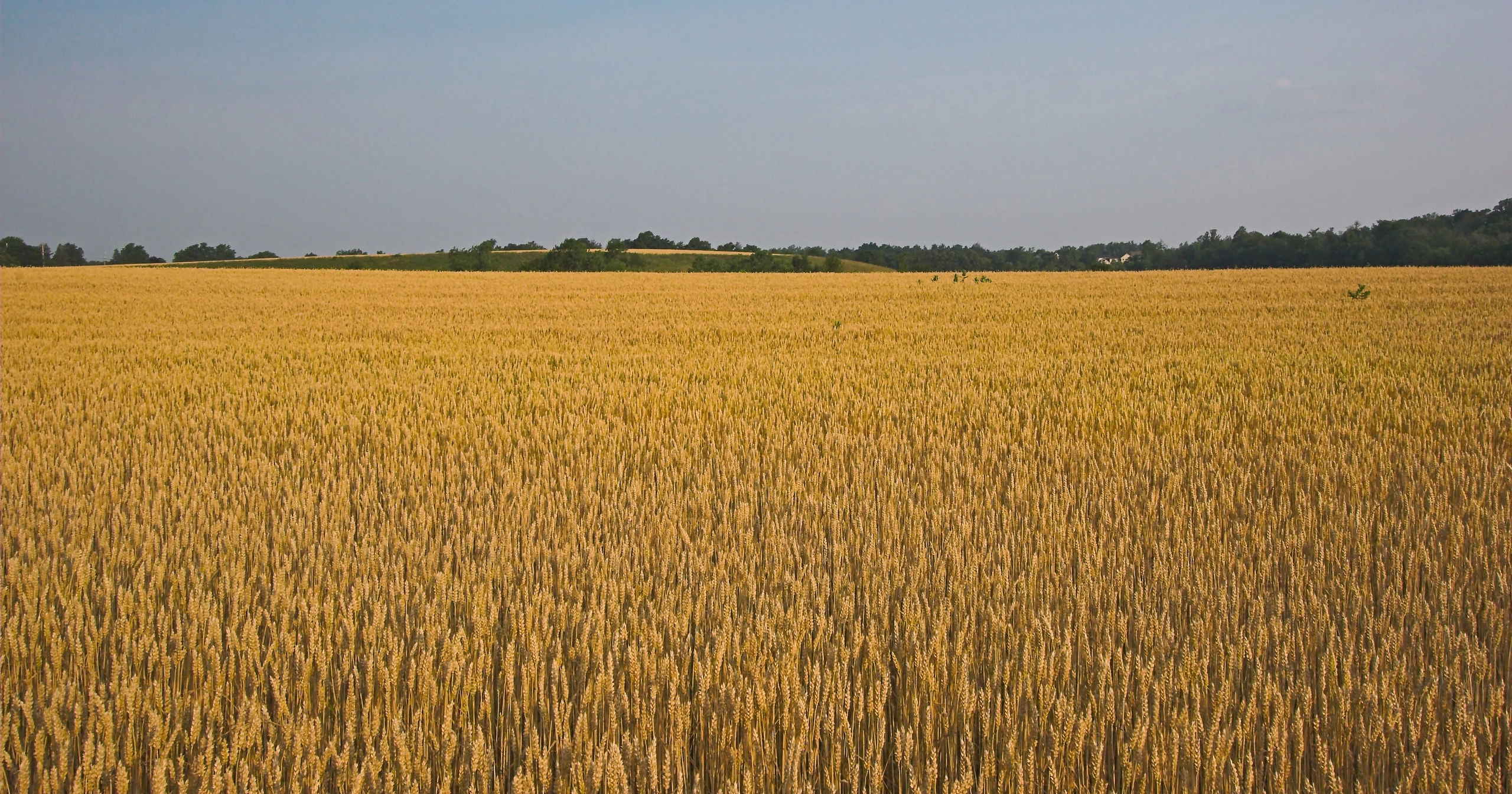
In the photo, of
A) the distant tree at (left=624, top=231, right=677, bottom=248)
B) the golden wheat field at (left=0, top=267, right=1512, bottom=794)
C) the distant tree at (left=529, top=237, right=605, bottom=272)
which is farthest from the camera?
the distant tree at (left=624, top=231, right=677, bottom=248)

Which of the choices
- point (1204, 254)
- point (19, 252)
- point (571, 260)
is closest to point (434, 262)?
point (571, 260)

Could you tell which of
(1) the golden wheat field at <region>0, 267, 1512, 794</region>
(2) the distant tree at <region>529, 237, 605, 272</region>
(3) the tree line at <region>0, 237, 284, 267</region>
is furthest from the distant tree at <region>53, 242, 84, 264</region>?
(1) the golden wheat field at <region>0, 267, 1512, 794</region>

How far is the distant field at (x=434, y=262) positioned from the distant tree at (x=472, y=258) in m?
0.50

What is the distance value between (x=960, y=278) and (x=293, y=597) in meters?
31.9

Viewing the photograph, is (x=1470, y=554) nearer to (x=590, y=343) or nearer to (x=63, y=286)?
(x=590, y=343)

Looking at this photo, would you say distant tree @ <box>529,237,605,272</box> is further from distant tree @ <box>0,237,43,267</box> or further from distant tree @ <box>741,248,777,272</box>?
distant tree @ <box>0,237,43,267</box>

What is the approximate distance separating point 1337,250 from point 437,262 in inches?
2490

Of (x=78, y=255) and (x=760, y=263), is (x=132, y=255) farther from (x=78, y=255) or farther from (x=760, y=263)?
(x=760, y=263)

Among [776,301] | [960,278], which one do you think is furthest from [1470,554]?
[960,278]

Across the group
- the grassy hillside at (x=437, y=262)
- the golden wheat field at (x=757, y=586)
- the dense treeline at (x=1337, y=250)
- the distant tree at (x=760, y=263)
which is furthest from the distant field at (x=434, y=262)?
the golden wheat field at (x=757, y=586)

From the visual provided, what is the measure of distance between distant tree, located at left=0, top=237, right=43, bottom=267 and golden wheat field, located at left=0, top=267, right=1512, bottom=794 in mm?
79011

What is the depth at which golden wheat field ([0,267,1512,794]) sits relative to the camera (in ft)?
7.48

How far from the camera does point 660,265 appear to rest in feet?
219

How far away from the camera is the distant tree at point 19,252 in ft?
225
